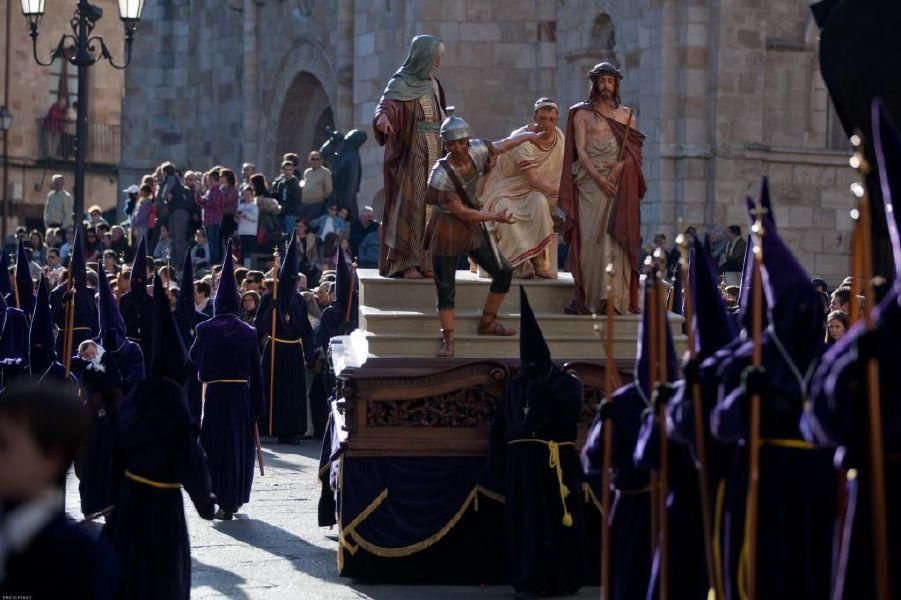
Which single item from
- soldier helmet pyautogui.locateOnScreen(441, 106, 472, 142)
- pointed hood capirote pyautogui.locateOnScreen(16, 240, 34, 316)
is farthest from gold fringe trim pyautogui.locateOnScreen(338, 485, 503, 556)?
pointed hood capirote pyautogui.locateOnScreen(16, 240, 34, 316)

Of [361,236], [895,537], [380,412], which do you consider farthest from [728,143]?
[895,537]

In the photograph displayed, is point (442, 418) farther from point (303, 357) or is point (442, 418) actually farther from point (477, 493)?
point (303, 357)

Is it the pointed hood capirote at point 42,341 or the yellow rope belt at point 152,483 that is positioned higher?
the pointed hood capirote at point 42,341

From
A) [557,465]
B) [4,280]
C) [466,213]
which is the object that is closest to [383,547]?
[557,465]

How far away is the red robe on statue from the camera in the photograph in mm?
13211

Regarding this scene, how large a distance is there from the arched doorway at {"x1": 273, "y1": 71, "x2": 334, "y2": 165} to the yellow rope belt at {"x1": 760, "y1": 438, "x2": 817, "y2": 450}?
2860cm

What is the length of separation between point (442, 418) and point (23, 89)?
4129 cm

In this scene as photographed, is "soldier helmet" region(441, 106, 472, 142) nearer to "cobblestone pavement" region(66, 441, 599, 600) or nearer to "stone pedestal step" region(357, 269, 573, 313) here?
"stone pedestal step" region(357, 269, 573, 313)

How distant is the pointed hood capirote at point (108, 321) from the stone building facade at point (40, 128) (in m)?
35.8

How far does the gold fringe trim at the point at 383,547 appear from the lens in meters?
12.1

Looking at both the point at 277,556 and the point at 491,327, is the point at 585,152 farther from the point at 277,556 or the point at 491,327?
the point at 277,556

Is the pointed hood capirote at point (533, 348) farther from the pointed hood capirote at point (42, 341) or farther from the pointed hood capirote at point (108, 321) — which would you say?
the pointed hood capirote at point (42, 341)

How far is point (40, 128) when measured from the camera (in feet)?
170

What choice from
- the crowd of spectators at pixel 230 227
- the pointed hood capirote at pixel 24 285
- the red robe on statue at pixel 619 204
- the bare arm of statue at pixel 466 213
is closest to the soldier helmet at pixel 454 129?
the bare arm of statue at pixel 466 213
